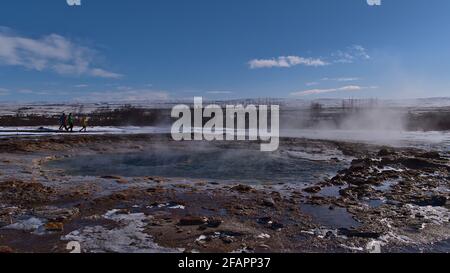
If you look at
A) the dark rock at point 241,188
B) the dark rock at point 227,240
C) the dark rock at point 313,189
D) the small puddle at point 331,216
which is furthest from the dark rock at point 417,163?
the dark rock at point 227,240

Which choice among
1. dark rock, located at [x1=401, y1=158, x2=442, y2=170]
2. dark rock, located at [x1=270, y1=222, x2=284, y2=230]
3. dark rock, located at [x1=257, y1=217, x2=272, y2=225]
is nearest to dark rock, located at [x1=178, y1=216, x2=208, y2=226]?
dark rock, located at [x1=257, y1=217, x2=272, y2=225]

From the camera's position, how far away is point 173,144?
17.9 meters

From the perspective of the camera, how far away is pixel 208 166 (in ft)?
39.4

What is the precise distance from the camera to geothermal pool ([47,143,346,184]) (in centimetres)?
1041

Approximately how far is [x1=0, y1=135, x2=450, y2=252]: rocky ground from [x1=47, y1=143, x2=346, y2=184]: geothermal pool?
28.2 inches

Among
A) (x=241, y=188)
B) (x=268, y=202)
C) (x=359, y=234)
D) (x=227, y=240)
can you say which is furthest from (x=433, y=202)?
(x=227, y=240)

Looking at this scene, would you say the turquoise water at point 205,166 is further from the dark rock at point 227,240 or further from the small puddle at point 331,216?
the dark rock at point 227,240

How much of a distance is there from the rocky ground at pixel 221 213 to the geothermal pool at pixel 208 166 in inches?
28.2

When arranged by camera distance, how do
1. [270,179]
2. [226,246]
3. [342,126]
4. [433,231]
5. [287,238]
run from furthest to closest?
[342,126], [270,179], [433,231], [287,238], [226,246]

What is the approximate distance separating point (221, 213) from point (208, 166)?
540cm

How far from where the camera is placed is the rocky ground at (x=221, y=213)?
16.8ft
